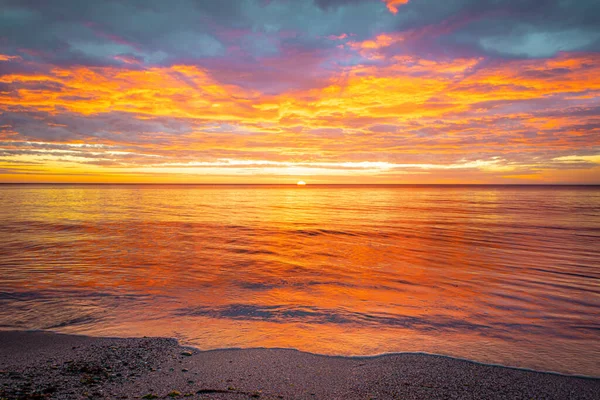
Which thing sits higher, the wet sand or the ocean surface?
the wet sand

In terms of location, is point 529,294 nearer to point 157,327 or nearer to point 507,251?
point 507,251

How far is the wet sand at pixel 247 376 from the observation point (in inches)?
194

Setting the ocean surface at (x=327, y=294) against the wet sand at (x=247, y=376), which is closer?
the wet sand at (x=247, y=376)

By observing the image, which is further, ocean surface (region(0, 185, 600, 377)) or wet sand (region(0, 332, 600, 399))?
ocean surface (region(0, 185, 600, 377))

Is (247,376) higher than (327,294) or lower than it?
higher

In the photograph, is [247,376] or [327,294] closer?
Result: [247,376]

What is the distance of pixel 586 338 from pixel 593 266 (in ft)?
31.8

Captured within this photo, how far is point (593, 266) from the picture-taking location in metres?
14.7

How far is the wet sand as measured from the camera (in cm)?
494

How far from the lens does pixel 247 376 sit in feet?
18.0

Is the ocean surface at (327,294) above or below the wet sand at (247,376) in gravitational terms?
below

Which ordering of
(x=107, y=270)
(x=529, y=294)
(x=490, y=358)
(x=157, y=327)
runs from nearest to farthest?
(x=490, y=358) < (x=157, y=327) < (x=529, y=294) < (x=107, y=270)

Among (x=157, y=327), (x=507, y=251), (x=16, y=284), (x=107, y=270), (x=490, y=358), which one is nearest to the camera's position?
(x=490, y=358)

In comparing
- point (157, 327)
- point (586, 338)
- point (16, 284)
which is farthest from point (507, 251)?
point (16, 284)
